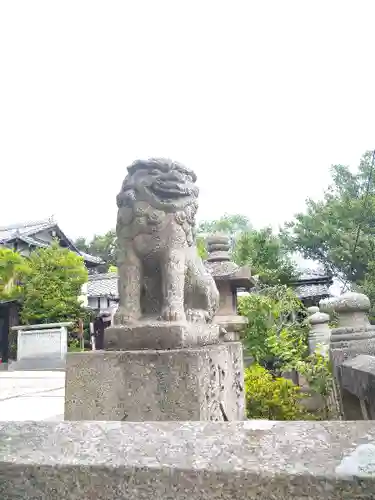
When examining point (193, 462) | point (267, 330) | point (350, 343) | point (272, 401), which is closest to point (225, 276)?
point (272, 401)

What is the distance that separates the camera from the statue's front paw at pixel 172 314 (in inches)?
99.9

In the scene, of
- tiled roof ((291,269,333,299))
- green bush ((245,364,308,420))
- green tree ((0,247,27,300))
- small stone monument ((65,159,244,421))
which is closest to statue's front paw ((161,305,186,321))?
small stone monument ((65,159,244,421))

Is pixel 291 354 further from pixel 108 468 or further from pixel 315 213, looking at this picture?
pixel 315 213

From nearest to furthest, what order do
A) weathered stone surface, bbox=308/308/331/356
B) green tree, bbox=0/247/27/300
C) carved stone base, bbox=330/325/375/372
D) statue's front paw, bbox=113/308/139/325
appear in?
statue's front paw, bbox=113/308/139/325, carved stone base, bbox=330/325/375/372, weathered stone surface, bbox=308/308/331/356, green tree, bbox=0/247/27/300

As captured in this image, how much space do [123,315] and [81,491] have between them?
69.4 inches

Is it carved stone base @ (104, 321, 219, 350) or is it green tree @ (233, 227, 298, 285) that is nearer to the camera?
carved stone base @ (104, 321, 219, 350)

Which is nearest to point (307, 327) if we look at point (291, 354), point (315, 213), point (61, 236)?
point (291, 354)

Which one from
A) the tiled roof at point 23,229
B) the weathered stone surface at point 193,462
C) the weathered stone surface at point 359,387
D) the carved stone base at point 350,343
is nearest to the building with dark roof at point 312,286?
the tiled roof at point 23,229

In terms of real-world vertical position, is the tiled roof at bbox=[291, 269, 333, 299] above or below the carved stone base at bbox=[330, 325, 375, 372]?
above

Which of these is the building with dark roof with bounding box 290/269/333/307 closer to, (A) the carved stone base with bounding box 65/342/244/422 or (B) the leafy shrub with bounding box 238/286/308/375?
(B) the leafy shrub with bounding box 238/286/308/375

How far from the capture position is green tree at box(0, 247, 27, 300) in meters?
17.5

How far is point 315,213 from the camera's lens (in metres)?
24.5

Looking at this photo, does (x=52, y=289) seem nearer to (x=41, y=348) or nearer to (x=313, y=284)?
(x=41, y=348)

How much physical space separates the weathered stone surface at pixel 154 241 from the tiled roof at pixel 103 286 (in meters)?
19.3
